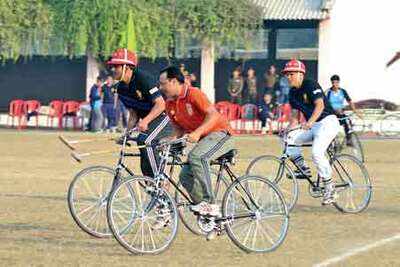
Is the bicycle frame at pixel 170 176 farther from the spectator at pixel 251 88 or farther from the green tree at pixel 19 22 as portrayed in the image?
the spectator at pixel 251 88

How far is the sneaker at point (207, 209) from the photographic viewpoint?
12.4 meters

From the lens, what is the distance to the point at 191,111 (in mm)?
12633

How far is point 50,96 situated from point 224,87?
6348 mm

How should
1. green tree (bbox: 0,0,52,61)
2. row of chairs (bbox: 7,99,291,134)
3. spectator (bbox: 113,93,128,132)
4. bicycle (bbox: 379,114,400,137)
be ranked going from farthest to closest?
green tree (bbox: 0,0,52,61) → row of chairs (bbox: 7,99,291,134) → spectator (bbox: 113,93,128,132) → bicycle (bbox: 379,114,400,137)

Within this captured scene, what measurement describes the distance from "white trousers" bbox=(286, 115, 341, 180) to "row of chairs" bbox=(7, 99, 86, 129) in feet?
84.9

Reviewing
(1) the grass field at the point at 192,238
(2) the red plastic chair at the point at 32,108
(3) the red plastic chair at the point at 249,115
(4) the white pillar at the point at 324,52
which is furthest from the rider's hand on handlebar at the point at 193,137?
(4) the white pillar at the point at 324,52

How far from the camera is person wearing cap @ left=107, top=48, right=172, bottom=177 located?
13.6 metres

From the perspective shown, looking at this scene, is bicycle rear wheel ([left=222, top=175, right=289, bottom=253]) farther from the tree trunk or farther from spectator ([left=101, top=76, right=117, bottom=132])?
the tree trunk

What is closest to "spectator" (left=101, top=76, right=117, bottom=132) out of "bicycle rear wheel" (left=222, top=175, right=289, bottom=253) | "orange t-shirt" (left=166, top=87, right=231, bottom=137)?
"orange t-shirt" (left=166, top=87, right=231, bottom=137)

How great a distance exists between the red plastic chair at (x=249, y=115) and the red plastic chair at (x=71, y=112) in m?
5.32

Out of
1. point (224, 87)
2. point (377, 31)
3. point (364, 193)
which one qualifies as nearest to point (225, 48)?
point (224, 87)

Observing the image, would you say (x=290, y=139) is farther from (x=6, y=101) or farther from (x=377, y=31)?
(x=6, y=101)

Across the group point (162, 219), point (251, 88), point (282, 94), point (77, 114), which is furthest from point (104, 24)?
point (162, 219)

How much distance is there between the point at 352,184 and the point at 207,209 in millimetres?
4455
